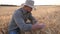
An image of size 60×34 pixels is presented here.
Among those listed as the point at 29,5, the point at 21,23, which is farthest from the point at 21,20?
the point at 29,5

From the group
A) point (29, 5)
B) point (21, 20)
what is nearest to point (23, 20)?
point (21, 20)

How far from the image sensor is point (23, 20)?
5.85 feet

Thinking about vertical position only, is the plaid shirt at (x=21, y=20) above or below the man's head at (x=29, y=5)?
below

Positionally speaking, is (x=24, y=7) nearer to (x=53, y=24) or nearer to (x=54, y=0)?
(x=53, y=24)

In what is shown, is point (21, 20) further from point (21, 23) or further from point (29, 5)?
point (29, 5)

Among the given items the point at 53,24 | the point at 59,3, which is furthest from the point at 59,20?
the point at 59,3

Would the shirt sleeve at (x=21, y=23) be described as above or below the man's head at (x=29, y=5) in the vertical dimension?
below

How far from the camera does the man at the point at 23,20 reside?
1.73m

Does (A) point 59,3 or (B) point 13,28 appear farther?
(A) point 59,3

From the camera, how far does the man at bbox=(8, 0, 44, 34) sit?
173 centimetres

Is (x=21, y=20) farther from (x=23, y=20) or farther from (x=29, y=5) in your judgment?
(x=29, y=5)

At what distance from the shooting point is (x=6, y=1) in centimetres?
353

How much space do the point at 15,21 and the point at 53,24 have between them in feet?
1.66

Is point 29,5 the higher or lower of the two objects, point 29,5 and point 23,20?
the higher
